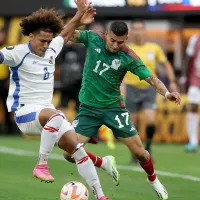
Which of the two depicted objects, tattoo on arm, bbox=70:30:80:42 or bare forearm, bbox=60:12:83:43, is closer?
bare forearm, bbox=60:12:83:43

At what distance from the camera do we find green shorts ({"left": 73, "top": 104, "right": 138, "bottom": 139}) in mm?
9953

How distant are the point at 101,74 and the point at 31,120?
4.84 feet

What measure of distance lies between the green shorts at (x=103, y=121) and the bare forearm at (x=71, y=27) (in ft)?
3.12

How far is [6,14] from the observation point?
1941 centimetres

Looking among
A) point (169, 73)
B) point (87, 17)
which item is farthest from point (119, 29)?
point (169, 73)

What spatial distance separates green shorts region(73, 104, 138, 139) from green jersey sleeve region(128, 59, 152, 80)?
23.6 inches

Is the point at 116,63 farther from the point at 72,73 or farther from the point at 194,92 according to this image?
the point at 72,73

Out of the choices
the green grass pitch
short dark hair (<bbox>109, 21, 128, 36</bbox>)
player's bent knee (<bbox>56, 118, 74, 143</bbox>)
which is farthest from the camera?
the green grass pitch

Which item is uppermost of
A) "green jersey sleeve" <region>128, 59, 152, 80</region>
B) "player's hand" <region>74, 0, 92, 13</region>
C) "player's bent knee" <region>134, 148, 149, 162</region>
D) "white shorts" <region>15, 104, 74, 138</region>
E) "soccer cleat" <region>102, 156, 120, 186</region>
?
"player's hand" <region>74, 0, 92, 13</region>

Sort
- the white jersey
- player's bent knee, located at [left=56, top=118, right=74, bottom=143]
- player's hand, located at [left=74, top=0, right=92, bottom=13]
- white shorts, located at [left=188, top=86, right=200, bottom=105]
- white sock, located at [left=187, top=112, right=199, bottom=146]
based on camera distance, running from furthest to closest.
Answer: white sock, located at [left=187, top=112, right=199, bottom=146] → white shorts, located at [left=188, top=86, right=200, bottom=105] → player's hand, located at [left=74, top=0, right=92, bottom=13] → the white jersey → player's bent knee, located at [left=56, top=118, right=74, bottom=143]

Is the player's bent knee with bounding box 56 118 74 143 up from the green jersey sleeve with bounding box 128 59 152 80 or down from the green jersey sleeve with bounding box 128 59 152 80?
down

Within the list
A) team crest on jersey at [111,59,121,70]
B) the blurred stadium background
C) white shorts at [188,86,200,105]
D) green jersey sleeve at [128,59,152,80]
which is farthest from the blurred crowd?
green jersey sleeve at [128,59,152,80]

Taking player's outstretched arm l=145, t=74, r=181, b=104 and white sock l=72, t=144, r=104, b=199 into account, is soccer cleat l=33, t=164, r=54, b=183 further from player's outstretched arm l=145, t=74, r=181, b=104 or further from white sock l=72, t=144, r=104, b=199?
player's outstretched arm l=145, t=74, r=181, b=104

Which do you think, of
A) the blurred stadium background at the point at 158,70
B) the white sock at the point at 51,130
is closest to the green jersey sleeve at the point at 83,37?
the white sock at the point at 51,130
